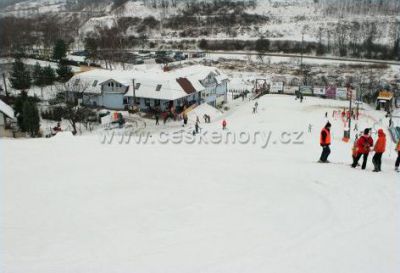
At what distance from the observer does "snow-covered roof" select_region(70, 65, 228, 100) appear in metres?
31.1

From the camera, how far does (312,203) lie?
23.0 feet

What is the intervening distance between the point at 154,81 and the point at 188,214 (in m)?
26.3

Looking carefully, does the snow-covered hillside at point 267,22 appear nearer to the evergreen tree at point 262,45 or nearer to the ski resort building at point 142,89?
the evergreen tree at point 262,45

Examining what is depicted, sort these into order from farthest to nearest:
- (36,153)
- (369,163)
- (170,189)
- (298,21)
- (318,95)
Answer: (298,21), (318,95), (369,163), (36,153), (170,189)

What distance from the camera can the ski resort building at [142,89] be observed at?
103ft

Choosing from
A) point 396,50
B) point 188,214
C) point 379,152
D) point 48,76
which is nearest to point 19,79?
point 48,76

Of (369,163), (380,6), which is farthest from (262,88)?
(380,6)

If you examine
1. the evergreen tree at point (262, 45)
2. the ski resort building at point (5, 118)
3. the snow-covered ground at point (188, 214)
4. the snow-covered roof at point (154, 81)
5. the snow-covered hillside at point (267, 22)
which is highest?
the snow-covered hillside at point (267, 22)

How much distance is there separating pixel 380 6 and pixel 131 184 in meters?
107

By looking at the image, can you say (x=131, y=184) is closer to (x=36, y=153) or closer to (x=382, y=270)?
(x=36, y=153)

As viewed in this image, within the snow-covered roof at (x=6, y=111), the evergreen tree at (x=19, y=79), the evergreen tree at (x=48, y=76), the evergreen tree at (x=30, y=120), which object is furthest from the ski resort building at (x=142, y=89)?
the evergreen tree at (x=30, y=120)

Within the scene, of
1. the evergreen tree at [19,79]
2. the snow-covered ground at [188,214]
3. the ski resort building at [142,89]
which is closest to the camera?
the snow-covered ground at [188,214]

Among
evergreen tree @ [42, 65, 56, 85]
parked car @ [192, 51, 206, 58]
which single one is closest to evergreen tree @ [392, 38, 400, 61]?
parked car @ [192, 51, 206, 58]

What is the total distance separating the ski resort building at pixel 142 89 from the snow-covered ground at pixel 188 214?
823 inches
